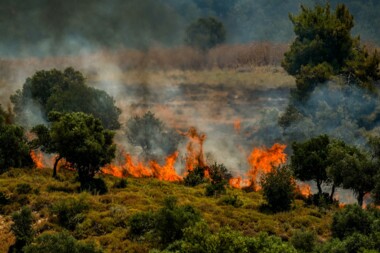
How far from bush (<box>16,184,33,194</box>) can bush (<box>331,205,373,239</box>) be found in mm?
32809

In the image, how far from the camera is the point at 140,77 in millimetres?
134500

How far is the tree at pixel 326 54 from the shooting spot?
10788 centimetres

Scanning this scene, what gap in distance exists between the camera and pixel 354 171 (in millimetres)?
59469

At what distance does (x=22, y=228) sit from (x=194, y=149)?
49.3m

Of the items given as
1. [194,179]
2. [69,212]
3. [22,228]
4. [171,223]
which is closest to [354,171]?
[194,179]

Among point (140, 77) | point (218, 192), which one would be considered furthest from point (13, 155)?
point (140, 77)

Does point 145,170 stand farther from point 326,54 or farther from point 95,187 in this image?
point 326,54

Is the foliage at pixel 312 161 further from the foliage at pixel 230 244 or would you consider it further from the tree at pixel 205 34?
the tree at pixel 205 34

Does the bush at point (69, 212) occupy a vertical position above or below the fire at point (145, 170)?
below

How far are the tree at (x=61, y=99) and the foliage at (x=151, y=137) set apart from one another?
5.84 metres

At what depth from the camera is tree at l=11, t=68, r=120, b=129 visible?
97.2m

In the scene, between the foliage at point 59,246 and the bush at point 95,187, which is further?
the bush at point 95,187

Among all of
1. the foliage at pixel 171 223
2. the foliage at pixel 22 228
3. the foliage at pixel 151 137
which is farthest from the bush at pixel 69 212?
the foliage at pixel 151 137

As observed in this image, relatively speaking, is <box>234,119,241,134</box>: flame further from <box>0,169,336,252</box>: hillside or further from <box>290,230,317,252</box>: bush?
<box>290,230,317,252</box>: bush
